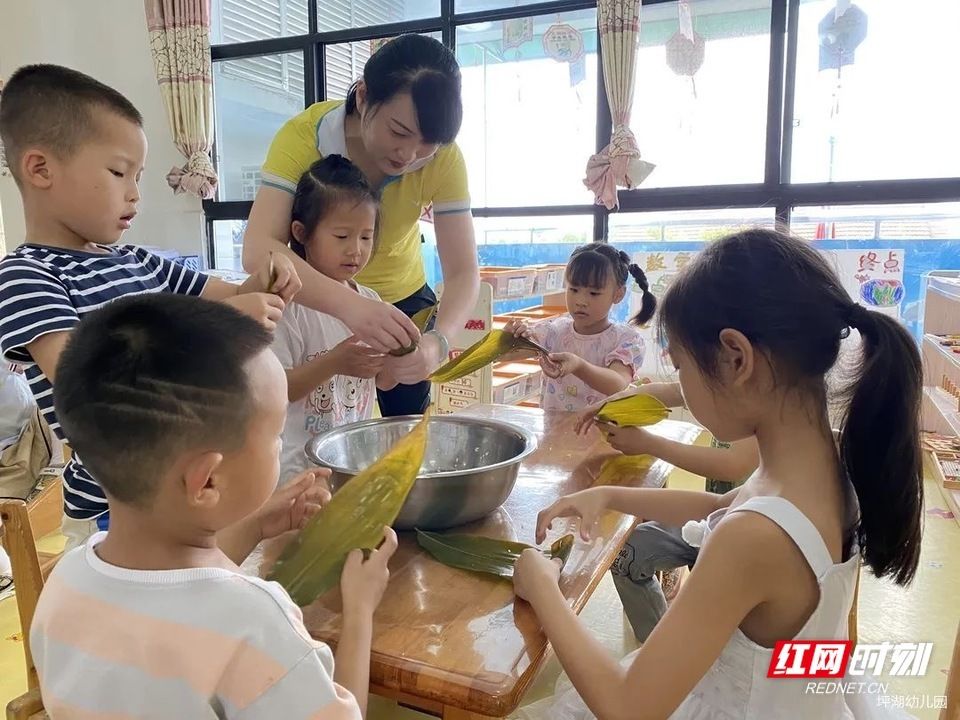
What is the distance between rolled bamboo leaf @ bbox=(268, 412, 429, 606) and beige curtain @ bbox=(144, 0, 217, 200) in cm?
Answer: 437

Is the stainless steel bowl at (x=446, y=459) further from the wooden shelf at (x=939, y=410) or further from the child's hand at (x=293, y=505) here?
the wooden shelf at (x=939, y=410)

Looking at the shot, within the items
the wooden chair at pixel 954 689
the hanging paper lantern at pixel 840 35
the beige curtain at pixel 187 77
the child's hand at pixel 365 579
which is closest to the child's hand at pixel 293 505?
the child's hand at pixel 365 579

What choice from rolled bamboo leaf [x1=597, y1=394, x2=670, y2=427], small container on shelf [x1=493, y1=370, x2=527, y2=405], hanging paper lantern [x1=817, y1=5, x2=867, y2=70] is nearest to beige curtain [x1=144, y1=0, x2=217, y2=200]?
small container on shelf [x1=493, y1=370, x2=527, y2=405]

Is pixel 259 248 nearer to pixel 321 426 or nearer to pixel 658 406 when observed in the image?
pixel 321 426

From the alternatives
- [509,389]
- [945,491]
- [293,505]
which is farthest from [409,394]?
[945,491]

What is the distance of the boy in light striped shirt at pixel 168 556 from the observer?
0.62m

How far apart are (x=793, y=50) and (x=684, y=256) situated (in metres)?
1.17

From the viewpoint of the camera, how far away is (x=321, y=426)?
5.11 ft

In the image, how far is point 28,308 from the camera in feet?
3.24

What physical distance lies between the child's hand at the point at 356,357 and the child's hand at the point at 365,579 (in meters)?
0.59

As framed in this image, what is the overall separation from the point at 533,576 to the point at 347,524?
0.82 ft

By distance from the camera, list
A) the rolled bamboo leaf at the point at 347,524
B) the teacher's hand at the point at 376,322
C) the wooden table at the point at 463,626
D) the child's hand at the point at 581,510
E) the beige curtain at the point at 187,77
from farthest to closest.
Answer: the beige curtain at the point at 187,77 < the teacher's hand at the point at 376,322 < the child's hand at the point at 581,510 < the rolled bamboo leaf at the point at 347,524 < the wooden table at the point at 463,626

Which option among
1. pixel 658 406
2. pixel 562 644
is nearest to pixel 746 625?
pixel 562 644

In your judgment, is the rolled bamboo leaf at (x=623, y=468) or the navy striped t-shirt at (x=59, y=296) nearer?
the navy striped t-shirt at (x=59, y=296)
